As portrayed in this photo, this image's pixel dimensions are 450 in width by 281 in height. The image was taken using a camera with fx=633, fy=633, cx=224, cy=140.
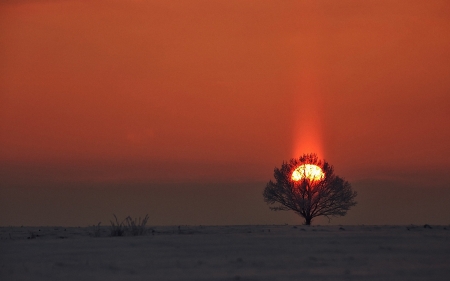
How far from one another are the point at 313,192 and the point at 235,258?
28131mm

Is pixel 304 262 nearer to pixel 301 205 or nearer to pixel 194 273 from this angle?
pixel 194 273

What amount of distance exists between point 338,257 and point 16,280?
6.89m

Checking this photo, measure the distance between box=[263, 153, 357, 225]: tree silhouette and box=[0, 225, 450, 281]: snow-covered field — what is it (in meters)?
23.7

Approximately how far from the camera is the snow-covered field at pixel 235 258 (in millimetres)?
12484

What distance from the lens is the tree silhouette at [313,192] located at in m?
41.8

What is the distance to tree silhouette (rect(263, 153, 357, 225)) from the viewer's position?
137ft

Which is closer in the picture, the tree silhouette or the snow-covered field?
the snow-covered field

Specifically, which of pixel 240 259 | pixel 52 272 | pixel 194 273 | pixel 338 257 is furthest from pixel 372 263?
pixel 52 272

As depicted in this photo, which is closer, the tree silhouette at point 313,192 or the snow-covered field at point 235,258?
the snow-covered field at point 235,258

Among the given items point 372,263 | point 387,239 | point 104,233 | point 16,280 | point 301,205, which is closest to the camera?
point 16,280

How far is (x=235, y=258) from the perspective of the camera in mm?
14258

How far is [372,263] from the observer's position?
44.8 ft

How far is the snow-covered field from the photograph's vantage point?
12.5 metres

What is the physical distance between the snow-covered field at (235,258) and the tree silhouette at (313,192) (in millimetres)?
23670
